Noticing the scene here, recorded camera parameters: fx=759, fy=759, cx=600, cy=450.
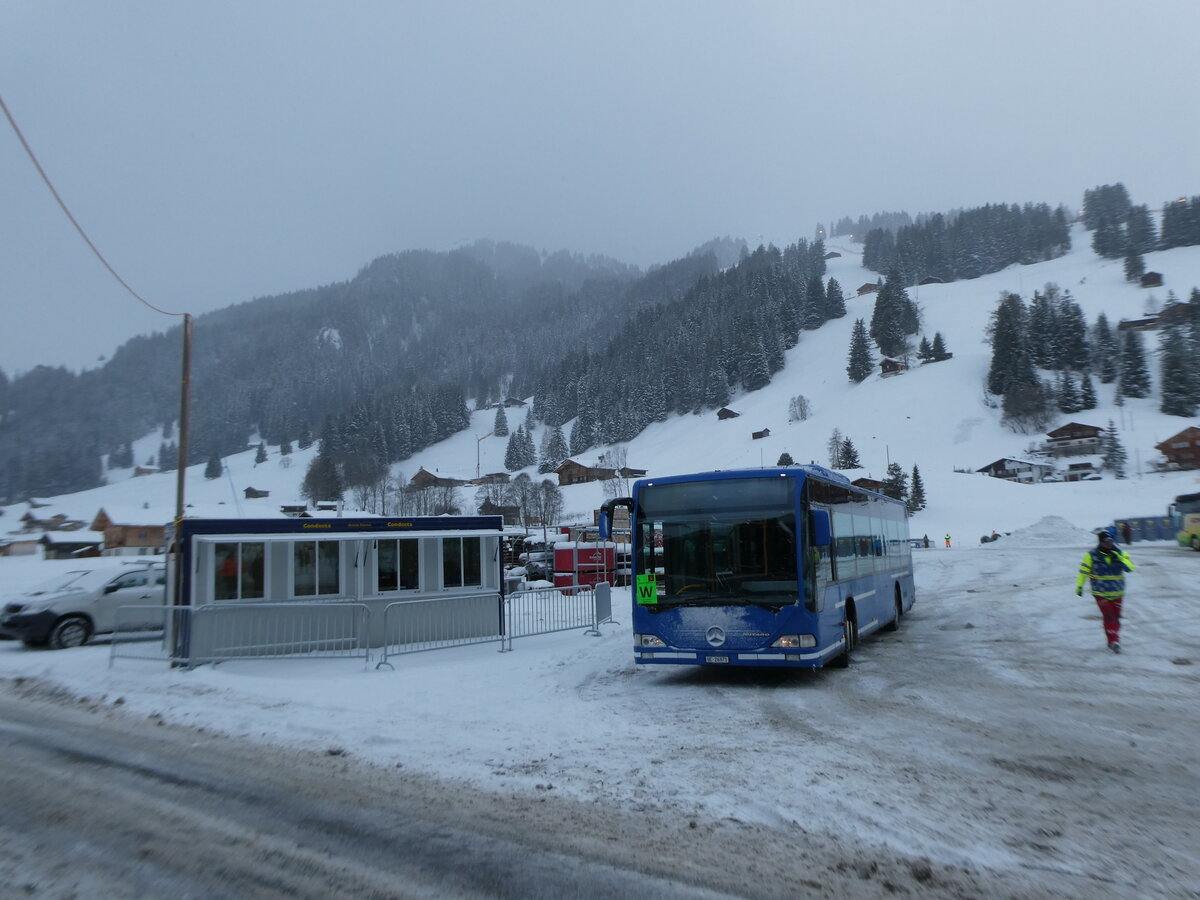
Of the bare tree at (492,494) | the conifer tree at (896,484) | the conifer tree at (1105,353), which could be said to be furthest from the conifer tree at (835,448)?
the conifer tree at (1105,353)

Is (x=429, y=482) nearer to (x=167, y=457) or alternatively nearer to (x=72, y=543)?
(x=72, y=543)

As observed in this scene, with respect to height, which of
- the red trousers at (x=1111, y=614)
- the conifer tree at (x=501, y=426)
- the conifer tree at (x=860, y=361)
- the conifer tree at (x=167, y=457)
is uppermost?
the conifer tree at (x=860, y=361)

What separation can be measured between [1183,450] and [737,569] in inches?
3426

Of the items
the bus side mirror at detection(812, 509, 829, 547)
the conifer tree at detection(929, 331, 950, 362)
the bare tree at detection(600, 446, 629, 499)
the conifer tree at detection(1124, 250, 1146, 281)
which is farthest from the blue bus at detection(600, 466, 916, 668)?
the conifer tree at detection(1124, 250, 1146, 281)

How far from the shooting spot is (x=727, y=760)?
690 centimetres

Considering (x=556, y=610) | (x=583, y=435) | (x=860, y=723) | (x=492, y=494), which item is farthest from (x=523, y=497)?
(x=860, y=723)

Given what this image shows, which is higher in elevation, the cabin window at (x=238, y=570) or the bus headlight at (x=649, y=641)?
the cabin window at (x=238, y=570)

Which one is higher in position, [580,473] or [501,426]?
[501,426]

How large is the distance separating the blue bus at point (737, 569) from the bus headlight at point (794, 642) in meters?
0.02

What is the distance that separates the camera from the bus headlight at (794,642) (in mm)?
Result: 10188

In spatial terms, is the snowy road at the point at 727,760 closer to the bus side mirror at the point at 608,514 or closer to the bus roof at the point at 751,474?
the bus side mirror at the point at 608,514

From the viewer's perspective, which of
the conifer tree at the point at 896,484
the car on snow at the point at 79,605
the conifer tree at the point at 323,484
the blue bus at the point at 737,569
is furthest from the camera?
the conifer tree at the point at 323,484

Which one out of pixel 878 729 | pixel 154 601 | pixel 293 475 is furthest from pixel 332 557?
pixel 293 475

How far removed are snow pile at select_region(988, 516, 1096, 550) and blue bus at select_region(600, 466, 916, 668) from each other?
42911 mm
